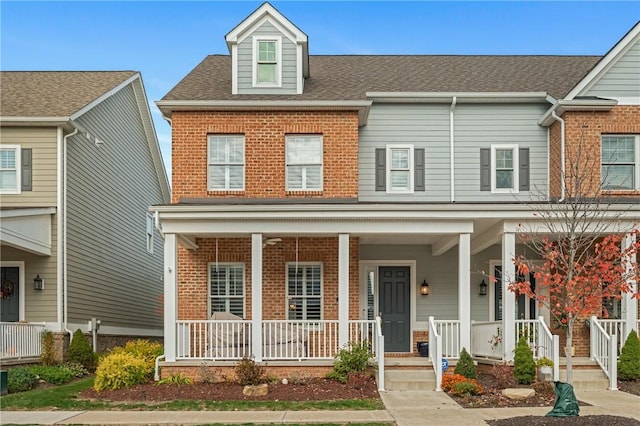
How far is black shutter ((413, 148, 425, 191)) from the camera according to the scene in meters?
17.6

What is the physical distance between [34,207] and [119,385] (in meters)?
6.28

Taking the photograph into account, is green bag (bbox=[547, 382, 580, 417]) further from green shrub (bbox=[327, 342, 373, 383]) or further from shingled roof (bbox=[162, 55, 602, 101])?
shingled roof (bbox=[162, 55, 602, 101])

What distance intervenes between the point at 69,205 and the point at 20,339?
4046mm

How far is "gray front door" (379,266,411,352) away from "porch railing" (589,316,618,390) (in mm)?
4708

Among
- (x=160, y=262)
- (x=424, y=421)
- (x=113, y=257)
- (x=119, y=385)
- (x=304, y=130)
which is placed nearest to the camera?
(x=424, y=421)

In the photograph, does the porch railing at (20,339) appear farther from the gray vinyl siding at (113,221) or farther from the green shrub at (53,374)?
the gray vinyl siding at (113,221)

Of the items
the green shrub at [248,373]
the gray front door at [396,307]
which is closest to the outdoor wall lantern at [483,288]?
the gray front door at [396,307]

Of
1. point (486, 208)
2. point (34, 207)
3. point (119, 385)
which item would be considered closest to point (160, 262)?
point (34, 207)

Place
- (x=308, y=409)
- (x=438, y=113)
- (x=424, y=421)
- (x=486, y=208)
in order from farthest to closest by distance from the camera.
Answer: (x=438, y=113) → (x=486, y=208) → (x=308, y=409) → (x=424, y=421)

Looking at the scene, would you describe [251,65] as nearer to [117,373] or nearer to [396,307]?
[396,307]

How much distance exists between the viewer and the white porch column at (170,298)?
558 inches

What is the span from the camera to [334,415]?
10.8 metres

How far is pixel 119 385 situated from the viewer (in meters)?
13.4

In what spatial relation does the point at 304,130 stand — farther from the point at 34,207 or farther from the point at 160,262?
the point at 160,262
